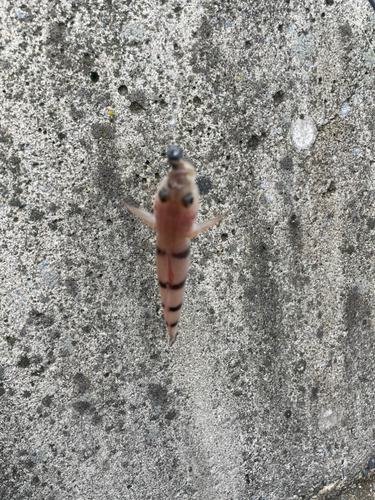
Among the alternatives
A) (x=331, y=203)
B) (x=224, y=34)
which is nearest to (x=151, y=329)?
(x=331, y=203)

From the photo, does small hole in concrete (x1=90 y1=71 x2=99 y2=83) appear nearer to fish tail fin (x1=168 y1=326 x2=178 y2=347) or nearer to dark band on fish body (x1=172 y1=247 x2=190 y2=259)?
dark band on fish body (x1=172 y1=247 x2=190 y2=259)

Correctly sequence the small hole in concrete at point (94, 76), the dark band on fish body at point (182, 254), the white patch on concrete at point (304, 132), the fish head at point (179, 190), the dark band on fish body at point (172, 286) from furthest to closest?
the white patch on concrete at point (304, 132)
the small hole in concrete at point (94, 76)
the dark band on fish body at point (172, 286)
the dark band on fish body at point (182, 254)
the fish head at point (179, 190)

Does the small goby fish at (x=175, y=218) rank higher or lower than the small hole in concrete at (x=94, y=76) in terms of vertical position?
lower

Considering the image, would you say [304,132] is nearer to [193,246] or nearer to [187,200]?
[193,246]

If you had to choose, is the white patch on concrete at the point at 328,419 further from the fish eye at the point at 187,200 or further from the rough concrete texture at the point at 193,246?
the fish eye at the point at 187,200

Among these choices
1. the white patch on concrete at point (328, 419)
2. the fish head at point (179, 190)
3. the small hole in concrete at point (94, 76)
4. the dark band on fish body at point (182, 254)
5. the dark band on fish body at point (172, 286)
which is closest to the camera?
the fish head at point (179, 190)

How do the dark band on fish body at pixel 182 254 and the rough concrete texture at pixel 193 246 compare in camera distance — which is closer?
the dark band on fish body at pixel 182 254

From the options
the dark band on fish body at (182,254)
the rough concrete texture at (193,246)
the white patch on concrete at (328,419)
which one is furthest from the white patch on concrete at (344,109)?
the white patch on concrete at (328,419)
